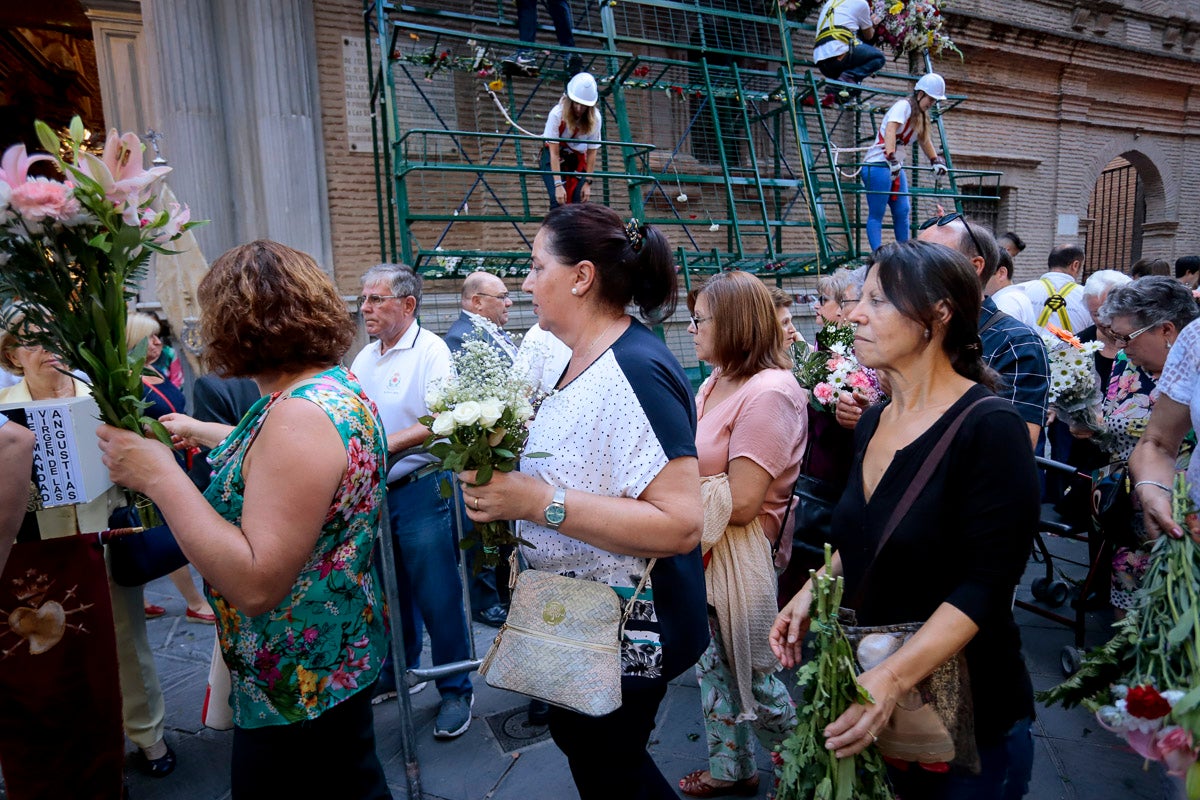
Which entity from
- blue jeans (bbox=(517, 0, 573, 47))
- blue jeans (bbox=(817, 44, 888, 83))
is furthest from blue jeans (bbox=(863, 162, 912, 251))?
blue jeans (bbox=(517, 0, 573, 47))

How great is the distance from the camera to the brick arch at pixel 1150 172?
1425 centimetres

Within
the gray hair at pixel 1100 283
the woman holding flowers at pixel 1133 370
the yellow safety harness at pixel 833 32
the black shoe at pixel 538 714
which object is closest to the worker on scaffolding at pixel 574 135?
the yellow safety harness at pixel 833 32

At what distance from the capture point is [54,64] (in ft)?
31.2

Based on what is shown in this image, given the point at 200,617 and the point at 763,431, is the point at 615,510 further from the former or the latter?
the point at 200,617

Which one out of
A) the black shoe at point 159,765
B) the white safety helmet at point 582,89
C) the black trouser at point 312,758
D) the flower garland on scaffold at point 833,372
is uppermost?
the white safety helmet at point 582,89

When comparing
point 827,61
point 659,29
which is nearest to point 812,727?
point 827,61

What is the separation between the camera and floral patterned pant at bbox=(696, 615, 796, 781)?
8.96 feet

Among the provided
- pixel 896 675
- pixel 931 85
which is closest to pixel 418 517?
pixel 896 675

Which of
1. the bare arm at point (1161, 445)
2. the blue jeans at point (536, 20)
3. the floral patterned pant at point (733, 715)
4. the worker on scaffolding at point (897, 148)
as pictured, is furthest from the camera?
the worker on scaffolding at point (897, 148)

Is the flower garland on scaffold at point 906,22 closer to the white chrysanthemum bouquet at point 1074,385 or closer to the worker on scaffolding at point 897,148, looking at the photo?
the worker on scaffolding at point 897,148

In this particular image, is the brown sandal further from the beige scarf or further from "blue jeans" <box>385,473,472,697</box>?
"blue jeans" <box>385,473,472,697</box>

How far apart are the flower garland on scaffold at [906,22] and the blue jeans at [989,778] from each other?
349 inches

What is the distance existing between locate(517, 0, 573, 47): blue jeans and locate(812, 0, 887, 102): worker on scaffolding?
2849mm

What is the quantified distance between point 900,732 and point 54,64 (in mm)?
12233
